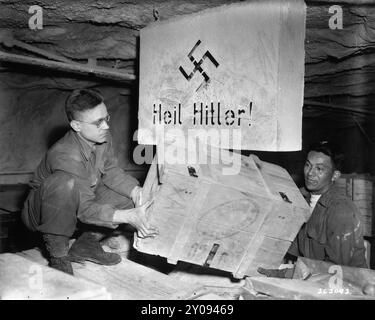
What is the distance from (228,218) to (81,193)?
3.80 ft

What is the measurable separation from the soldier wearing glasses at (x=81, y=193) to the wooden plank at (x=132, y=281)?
105 mm

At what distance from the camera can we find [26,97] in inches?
235

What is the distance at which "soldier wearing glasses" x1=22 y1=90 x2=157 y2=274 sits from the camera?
300cm

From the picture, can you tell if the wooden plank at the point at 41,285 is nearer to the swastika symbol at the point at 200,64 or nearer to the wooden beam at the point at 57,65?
the swastika symbol at the point at 200,64

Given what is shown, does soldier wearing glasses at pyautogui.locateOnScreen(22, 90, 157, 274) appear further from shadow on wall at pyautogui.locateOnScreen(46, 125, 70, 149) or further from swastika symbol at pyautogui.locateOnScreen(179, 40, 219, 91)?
shadow on wall at pyautogui.locateOnScreen(46, 125, 70, 149)

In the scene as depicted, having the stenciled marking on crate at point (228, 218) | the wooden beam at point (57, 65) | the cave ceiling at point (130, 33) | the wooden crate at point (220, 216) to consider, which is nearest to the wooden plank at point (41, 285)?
the wooden crate at point (220, 216)

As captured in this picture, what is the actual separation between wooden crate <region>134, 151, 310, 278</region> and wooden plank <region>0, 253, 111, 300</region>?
0.51m

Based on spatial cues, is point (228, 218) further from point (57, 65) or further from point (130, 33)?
point (57, 65)

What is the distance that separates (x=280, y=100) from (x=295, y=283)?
53.2 inches

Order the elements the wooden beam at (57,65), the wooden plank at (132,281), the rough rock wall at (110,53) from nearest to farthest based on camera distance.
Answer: the wooden plank at (132,281)
the rough rock wall at (110,53)
the wooden beam at (57,65)

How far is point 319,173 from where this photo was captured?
3936 mm

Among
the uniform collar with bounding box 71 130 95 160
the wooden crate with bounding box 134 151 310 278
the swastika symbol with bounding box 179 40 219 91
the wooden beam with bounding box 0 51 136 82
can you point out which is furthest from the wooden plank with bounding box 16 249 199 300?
the wooden beam with bounding box 0 51 136 82

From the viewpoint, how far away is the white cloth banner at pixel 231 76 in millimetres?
2930
